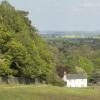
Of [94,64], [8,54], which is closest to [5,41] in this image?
[8,54]

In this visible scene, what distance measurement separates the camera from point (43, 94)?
2552 centimetres

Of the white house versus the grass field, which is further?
the white house

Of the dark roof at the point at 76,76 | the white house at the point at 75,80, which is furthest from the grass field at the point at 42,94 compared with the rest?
the dark roof at the point at 76,76

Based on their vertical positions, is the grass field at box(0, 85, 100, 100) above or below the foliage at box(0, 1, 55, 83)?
below

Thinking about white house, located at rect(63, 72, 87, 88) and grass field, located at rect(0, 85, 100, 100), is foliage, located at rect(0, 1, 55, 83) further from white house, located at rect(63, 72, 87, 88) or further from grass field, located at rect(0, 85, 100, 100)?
white house, located at rect(63, 72, 87, 88)

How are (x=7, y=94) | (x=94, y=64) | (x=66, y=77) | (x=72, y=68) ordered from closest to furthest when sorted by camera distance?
(x=7, y=94) → (x=66, y=77) → (x=72, y=68) → (x=94, y=64)

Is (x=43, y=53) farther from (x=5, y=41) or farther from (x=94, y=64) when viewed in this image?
(x=94, y=64)

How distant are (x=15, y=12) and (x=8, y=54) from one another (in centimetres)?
682

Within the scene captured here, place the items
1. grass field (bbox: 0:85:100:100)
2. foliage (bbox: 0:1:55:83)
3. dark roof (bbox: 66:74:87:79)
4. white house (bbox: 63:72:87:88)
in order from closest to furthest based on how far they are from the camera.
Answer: grass field (bbox: 0:85:100:100), foliage (bbox: 0:1:55:83), white house (bbox: 63:72:87:88), dark roof (bbox: 66:74:87:79)

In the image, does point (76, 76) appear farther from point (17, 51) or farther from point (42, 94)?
point (42, 94)

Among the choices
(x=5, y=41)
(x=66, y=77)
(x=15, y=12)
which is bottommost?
(x=66, y=77)

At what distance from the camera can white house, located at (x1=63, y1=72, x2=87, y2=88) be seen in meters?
86.7

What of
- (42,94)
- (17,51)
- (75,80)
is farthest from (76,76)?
(42,94)

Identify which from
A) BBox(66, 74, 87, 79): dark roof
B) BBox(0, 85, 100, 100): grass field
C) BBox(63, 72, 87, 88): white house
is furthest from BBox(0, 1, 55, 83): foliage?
BBox(66, 74, 87, 79): dark roof
